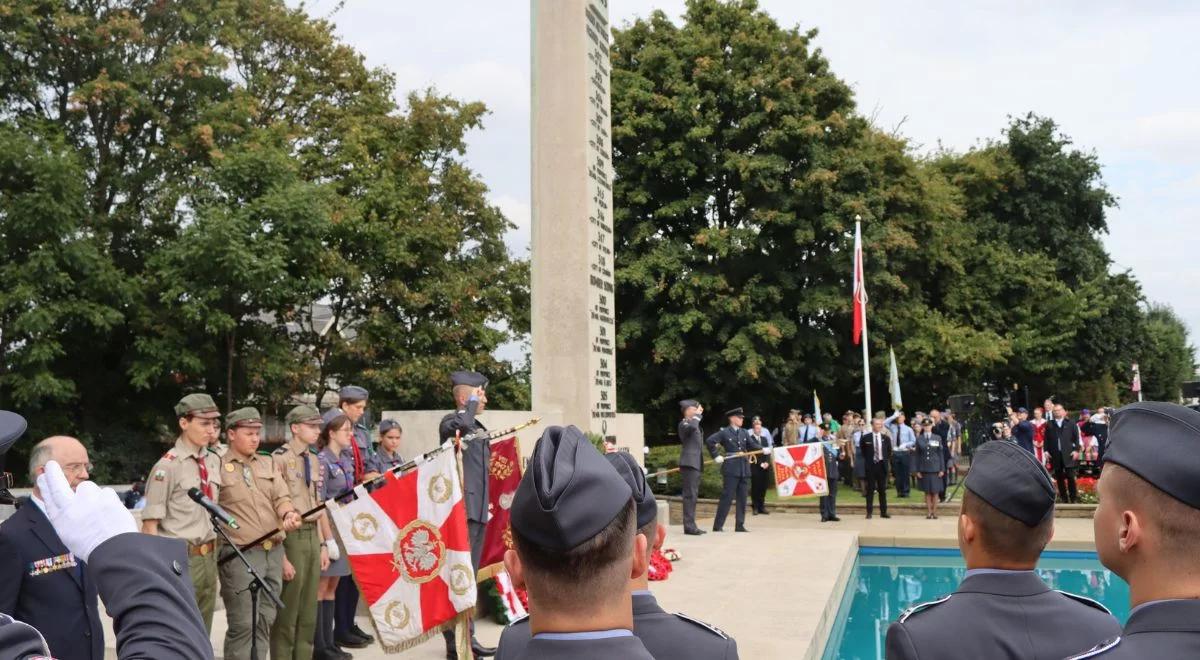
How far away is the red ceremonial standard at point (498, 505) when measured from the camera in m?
8.40

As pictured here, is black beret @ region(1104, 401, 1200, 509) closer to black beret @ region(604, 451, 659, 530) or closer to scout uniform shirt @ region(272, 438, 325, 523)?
black beret @ region(604, 451, 659, 530)

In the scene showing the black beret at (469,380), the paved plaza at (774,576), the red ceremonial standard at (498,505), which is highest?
the black beret at (469,380)

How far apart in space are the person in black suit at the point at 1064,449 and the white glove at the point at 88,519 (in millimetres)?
20802

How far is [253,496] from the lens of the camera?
6.95 metres

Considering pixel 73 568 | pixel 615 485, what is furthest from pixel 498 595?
pixel 615 485

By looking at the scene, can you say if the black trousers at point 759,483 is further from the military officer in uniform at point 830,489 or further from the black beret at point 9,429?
the black beret at point 9,429

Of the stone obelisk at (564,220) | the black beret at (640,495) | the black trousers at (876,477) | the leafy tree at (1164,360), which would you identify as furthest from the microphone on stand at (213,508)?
the leafy tree at (1164,360)

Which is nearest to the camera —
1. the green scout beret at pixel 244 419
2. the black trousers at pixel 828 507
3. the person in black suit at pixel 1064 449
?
the green scout beret at pixel 244 419

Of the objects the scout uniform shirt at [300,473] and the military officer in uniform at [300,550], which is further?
the scout uniform shirt at [300,473]

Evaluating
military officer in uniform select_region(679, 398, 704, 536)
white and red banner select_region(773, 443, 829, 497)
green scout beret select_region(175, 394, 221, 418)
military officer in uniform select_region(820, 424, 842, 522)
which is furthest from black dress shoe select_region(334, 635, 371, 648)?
military officer in uniform select_region(820, 424, 842, 522)

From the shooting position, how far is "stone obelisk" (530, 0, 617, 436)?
11828 mm

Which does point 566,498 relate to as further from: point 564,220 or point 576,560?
point 564,220

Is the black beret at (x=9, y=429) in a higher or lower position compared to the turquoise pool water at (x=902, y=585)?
higher

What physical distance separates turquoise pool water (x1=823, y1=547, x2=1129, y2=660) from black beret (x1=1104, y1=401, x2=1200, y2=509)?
846cm
